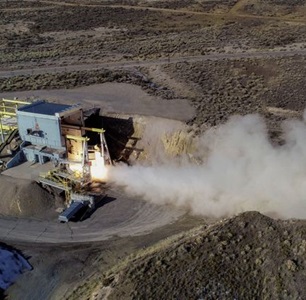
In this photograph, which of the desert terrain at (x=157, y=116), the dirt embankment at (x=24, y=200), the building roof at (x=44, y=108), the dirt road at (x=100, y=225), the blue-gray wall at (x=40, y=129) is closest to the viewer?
the desert terrain at (x=157, y=116)

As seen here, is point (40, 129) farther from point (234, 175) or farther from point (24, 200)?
point (234, 175)

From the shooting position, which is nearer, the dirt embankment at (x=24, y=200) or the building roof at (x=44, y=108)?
the dirt embankment at (x=24, y=200)

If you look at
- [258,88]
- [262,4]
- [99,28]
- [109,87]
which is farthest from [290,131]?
[262,4]

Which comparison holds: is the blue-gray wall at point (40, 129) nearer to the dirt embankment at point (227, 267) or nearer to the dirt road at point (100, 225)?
the dirt road at point (100, 225)

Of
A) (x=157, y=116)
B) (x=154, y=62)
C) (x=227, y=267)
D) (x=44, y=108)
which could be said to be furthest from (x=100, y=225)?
(x=154, y=62)

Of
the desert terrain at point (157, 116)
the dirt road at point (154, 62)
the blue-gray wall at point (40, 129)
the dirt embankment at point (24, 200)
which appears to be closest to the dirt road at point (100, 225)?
the desert terrain at point (157, 116)

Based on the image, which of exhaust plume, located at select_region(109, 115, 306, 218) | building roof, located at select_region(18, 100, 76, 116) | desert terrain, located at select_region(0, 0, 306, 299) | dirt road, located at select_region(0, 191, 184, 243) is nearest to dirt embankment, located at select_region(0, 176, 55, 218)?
desert terrain, located at select_region(0, 0, 306, 299)

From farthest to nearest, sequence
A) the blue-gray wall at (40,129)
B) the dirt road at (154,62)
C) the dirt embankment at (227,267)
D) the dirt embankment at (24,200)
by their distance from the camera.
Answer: the dirt road at (154,62) < the blue-gray wall at (40,129) < the dirt embankment at (24,200) < the dirt embankment at (227,267)
